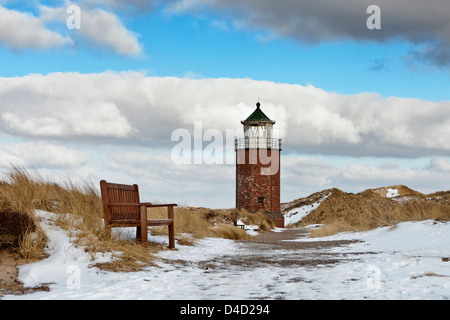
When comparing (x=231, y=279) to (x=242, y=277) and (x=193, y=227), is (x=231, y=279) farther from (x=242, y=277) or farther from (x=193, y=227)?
(x=193, y=227)

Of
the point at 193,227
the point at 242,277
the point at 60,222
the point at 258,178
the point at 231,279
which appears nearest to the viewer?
the point at 231,279

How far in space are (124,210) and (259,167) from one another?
65.9ft

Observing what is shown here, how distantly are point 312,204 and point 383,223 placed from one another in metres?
23.1

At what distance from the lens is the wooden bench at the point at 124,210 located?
7.39 meters

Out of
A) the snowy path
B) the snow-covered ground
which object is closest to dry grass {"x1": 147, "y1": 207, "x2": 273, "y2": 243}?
the snowy path

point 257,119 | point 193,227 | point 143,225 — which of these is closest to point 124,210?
point 143,225

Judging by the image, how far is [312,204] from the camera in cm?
3669

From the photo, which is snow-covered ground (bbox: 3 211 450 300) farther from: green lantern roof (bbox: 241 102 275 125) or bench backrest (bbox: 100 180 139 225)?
green lantern roof (bbox: 241 102 275 125)

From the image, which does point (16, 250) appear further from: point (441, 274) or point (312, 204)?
point (312, 204)

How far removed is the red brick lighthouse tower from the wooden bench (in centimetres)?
1896

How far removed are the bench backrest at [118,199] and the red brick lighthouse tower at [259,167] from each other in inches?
745

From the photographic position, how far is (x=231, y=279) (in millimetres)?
5762

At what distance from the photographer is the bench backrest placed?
7.37 metres
